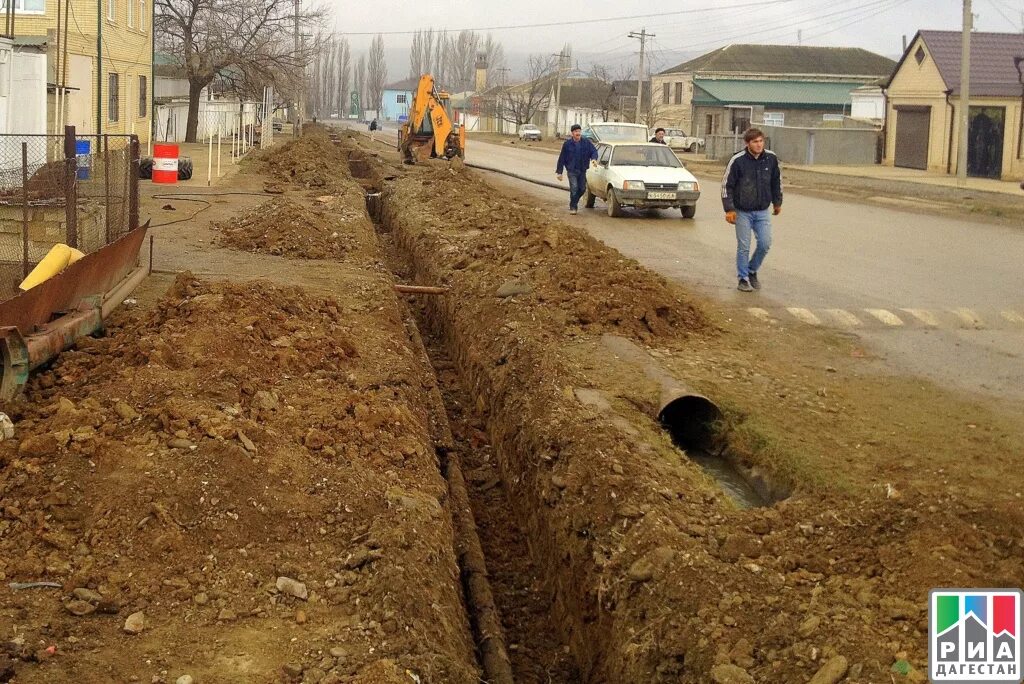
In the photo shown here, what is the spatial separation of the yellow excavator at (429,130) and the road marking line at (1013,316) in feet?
82.0

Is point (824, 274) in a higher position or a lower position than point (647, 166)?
lower

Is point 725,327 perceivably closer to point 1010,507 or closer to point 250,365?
point 250,365

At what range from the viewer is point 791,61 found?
76875 millimetres

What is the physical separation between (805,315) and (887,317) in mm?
813

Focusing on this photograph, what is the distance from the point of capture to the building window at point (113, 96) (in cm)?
3327

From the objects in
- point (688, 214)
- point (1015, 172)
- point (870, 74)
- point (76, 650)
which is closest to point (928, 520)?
point (76, 650)

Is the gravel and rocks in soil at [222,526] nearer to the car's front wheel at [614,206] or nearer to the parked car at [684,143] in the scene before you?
the car's front wheel at [614,206]

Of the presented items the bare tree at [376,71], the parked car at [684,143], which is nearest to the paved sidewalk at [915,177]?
the parked car at [684,143]

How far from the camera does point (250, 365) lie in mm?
8375

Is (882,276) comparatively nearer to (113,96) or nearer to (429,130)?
(429,130)

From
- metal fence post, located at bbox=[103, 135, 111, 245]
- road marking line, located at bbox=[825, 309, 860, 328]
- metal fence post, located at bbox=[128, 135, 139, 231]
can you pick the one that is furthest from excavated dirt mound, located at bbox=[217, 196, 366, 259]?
road marking line, located at bbox=[825, 309, 860, 328]

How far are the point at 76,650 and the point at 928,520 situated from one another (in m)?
3.80

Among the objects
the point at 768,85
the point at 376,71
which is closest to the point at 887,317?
the point at 768,85

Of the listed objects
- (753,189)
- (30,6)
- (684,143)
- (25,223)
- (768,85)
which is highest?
(768,85)
